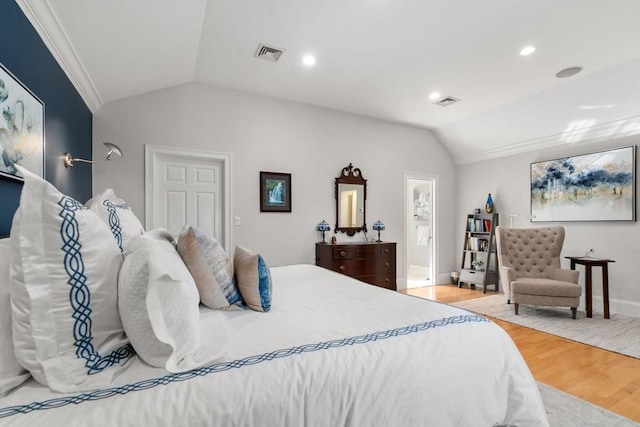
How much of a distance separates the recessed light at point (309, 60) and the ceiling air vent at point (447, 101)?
6.43 ft

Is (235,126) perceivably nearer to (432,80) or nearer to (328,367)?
(432,80)

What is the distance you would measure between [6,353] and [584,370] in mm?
3335

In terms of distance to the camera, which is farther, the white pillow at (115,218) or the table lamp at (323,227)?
the table lamp at (323,227)

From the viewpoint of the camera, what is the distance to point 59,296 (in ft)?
2.78

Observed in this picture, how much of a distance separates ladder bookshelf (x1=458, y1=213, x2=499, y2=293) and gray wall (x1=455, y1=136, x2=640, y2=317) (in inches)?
9.0

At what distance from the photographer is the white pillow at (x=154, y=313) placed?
0.91 meters

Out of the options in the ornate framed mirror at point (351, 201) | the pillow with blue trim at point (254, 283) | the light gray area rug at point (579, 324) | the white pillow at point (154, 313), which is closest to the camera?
the white pillow at point (154, 313)

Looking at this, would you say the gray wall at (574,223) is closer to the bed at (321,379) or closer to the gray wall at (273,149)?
the gray wall at (273,149)

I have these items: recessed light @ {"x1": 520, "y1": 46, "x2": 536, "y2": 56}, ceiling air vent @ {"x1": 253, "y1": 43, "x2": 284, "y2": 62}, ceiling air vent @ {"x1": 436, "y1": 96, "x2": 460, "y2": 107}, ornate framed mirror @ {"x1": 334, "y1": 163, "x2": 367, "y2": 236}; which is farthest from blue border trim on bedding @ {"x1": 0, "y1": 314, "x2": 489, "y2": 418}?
ceiling air vent @ {"x1": 436, "y1": 96, "x2": 460, "y2": 107}

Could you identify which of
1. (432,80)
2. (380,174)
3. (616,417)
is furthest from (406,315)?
(380,174)

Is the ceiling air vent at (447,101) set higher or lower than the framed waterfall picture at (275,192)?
higher

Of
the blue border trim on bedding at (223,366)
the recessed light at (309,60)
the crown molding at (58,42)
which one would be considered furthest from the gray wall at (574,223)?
the crown molding at (58,42)

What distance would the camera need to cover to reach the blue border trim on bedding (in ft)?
2.46

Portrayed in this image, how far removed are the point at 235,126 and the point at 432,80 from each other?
2437 mm
